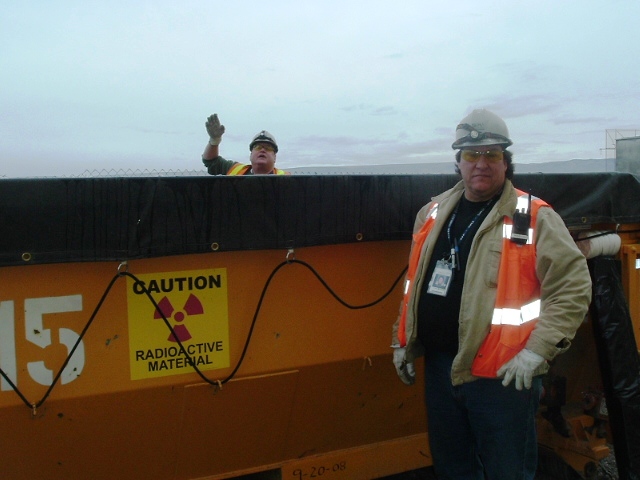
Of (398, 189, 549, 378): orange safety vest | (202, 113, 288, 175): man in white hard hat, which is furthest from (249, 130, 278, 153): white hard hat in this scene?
(398, 189, 549, 378): orange safety vest

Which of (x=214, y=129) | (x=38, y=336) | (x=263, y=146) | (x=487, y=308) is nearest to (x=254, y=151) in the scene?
(x=263, y=146)

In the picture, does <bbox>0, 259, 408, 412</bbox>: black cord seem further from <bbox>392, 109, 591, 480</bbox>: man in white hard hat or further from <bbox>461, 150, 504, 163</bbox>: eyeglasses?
<bbox>461, 150, 504, 163</bbox>: eyeglasses

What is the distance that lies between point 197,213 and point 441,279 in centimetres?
103

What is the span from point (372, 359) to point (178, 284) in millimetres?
1046

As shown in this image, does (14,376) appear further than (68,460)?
Answer: No

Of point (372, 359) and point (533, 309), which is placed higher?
point (533, 309)

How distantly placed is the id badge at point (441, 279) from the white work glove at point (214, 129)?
2470mm

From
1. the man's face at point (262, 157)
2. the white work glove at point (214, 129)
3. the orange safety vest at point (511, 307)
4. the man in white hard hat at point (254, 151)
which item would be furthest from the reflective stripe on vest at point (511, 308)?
the white work glove at point (214, 129)

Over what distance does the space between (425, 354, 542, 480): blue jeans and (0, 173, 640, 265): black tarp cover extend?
75 centimetres

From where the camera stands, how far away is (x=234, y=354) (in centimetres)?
266

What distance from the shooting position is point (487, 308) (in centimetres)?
228

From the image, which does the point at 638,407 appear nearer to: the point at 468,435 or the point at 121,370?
the point at 468,435

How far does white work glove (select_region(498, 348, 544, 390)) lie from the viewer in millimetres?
2168

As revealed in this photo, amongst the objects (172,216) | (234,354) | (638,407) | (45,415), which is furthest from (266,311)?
(638,407)
